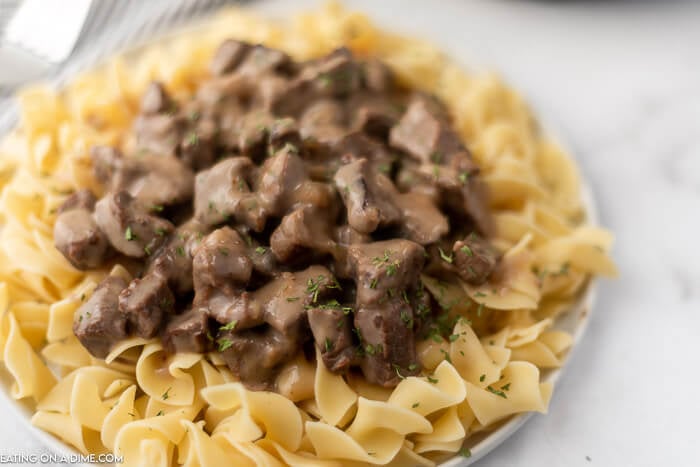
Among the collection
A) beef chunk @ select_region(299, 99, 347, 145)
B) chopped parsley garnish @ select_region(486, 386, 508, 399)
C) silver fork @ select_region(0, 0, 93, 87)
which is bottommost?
chopped parsley garnish @ select_region(486, 386, 508, 399)

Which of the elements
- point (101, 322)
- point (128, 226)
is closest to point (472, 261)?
point (128, 226)

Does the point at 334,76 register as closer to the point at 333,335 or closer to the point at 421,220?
the point at 421,220

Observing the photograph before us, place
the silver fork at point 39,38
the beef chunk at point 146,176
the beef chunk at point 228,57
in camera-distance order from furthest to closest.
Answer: the beef chunk at point 228,57, the silver fork at point 39,38, the beef chunk at point 146,176

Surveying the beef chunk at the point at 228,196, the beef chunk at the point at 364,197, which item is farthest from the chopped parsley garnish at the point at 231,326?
the beef chunk at the point at 364,197

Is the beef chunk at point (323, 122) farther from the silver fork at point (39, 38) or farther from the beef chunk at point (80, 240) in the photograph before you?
the silver fork at point (39, 38)

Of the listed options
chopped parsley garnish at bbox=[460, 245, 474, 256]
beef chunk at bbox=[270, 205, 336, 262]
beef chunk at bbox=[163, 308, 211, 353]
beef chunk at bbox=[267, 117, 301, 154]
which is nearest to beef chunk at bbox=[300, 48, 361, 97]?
beef chunk at bbox=[267, 117, 301, 154]

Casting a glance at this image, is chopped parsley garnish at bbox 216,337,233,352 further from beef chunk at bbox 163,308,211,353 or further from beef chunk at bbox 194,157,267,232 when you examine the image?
beef chunk at bbox 194,157,267,232
